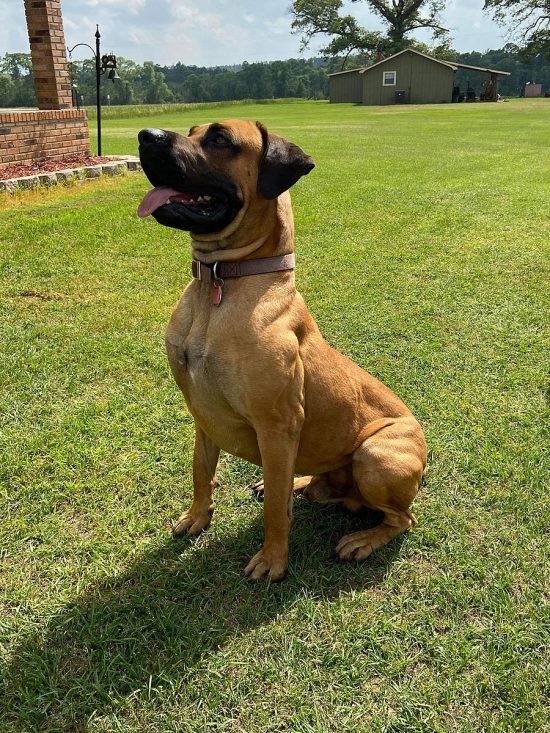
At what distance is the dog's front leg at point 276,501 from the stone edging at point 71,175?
7.53 m

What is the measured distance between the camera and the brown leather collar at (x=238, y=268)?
2.19m

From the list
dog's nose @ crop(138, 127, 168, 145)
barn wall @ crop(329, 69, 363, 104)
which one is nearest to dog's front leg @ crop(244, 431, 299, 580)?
dog's nose @ crop(138, 127, 168, 145)

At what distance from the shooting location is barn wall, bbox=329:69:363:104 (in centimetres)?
5225

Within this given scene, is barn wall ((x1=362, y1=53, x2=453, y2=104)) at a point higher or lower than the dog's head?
higher

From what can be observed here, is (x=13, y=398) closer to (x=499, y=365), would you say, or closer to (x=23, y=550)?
(x=23, y=550)

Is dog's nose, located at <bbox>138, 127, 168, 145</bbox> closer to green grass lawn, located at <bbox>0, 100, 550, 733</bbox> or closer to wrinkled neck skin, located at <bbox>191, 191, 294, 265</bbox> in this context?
wrinkled neck skin, located at <bbox>191, 191, 294, 265</bbox>

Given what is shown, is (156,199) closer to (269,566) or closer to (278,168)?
(278,168)

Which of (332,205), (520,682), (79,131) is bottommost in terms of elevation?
(520,682)

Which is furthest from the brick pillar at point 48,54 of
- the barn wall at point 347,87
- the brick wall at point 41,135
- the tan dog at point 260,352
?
the barn wall at point 347,87

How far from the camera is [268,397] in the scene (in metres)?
2.10

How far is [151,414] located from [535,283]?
448cm

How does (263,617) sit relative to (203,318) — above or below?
below

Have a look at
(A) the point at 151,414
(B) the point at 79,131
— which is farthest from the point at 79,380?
(B) the point at 79,131

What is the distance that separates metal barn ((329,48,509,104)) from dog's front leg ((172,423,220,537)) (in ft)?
169
